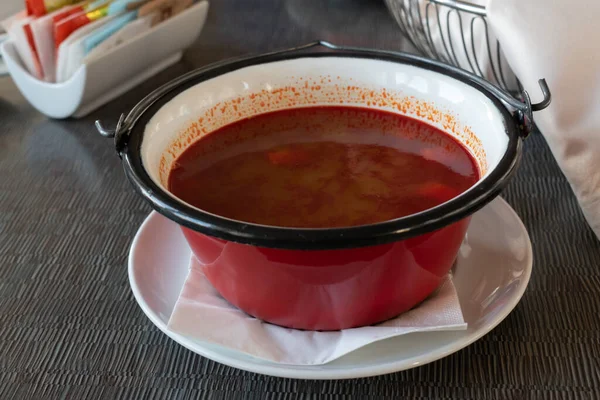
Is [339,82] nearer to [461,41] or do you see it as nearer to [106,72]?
[461,41]

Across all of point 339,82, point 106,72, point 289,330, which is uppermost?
point 339,82

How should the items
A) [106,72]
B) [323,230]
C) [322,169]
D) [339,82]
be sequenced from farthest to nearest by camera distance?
[106,72] → [339,82] → [322,169] → [323,230]

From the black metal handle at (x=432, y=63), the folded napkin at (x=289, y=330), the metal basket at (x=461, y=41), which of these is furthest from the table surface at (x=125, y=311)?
the black metal handle at (x=432, y=63)

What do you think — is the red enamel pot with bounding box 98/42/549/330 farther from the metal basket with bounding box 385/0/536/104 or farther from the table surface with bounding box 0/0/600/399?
the metal basket with bounding box 385/0/536/104

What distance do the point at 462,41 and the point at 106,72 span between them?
0.86 metres

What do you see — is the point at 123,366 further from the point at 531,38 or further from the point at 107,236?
the point at 531,38

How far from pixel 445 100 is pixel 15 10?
4.94 feet

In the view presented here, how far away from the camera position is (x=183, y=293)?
83 cm

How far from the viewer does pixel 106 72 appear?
150cm

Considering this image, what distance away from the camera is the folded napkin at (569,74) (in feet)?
3.22

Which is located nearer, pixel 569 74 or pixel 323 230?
pixel 323 230

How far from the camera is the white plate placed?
2.35ft

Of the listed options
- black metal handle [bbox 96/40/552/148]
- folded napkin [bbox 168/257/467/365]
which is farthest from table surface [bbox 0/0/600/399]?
black metal handle [bbox 96/40/552/148]

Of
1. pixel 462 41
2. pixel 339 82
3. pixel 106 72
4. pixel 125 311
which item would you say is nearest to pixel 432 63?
pixel 339 82
